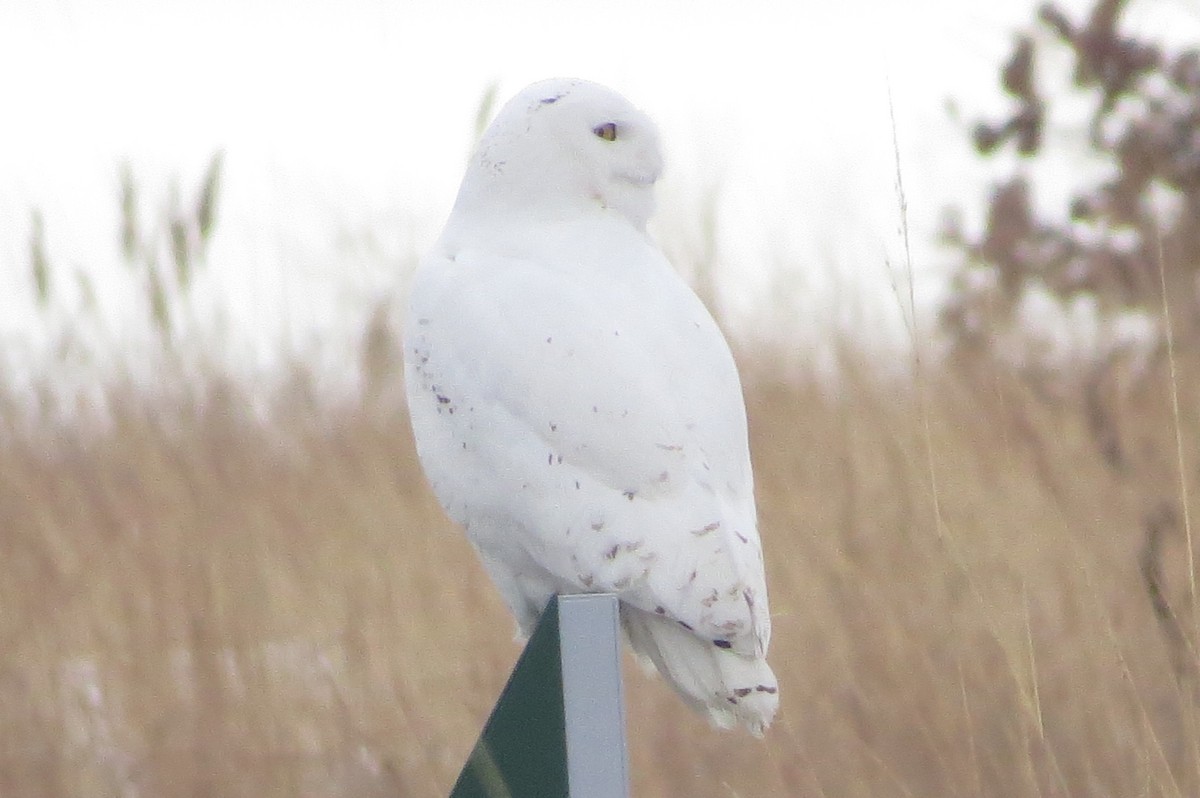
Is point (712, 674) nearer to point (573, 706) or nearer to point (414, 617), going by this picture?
point (573, 706)

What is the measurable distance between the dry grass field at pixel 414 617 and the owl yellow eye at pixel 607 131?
100cm

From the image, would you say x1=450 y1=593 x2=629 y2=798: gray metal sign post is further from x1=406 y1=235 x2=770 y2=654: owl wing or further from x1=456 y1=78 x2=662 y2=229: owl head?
x1=456 y1=78 x2=662 y2=229: owl head

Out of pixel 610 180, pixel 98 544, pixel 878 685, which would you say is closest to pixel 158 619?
pixel 98 544

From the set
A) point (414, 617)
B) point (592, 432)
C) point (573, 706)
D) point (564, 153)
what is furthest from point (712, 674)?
point (414, 617)

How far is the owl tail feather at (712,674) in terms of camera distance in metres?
1.21

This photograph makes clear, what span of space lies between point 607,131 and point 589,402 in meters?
0.27

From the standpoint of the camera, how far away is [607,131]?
1321mm

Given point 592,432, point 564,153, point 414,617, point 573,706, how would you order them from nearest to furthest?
point 573,706
point 592,432
point 564,153
point 414,617

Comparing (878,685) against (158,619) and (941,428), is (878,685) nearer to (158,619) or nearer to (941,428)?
(941,428)

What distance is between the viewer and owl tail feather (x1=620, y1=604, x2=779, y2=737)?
1209 millimetres

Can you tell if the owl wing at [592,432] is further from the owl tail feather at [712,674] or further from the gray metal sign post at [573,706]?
the gray metal sign post at [573,706]

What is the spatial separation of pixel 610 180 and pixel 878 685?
1.13 meters

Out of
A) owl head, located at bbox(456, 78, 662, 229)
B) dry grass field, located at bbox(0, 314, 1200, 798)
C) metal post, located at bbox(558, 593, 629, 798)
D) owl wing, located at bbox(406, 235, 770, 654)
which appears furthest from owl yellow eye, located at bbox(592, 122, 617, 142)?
dry grass field, located at bbox(0, 314, 1200, 798)

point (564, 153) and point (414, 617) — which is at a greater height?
point (564, 153)
